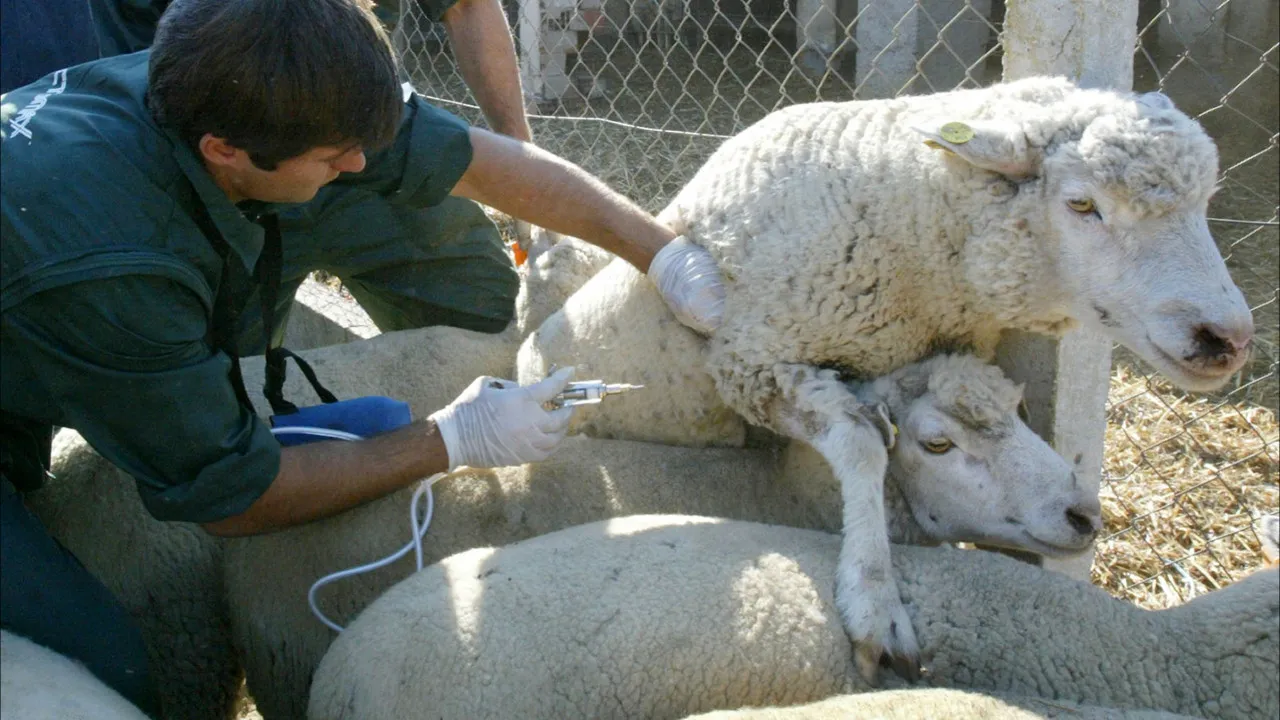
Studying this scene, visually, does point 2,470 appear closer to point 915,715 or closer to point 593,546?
point 593,546

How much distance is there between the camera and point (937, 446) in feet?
8.69

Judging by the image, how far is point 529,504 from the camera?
2.79 metres

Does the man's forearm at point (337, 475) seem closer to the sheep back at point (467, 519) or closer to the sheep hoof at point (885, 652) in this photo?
the sheep back at point (467, 519)

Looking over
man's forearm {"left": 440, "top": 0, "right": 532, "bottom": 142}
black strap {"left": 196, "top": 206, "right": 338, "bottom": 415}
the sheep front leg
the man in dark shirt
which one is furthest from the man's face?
man's forearm {"left": 440, "top": 0, "right": 532, "bottom": 142}

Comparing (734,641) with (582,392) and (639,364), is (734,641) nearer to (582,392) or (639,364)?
(582,392)

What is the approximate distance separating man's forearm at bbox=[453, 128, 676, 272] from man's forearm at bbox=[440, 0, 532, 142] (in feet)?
3.32

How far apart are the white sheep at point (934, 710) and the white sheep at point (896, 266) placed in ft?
0.71

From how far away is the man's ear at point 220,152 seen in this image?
2.10 metres

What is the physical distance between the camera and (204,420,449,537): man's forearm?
95.6 inches

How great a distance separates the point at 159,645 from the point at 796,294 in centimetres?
167

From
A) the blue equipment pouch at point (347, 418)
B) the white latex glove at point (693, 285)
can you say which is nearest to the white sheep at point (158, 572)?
the blue equipment pouch at point (347, 418)

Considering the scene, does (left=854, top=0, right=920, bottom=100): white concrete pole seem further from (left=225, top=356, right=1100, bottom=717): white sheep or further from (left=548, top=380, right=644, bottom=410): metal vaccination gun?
(left=548, top=380, right=644, bottom=410): metal vaccination gun

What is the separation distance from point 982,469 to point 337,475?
137 centimetres

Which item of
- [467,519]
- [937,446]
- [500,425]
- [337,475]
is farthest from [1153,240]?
[337,475]
